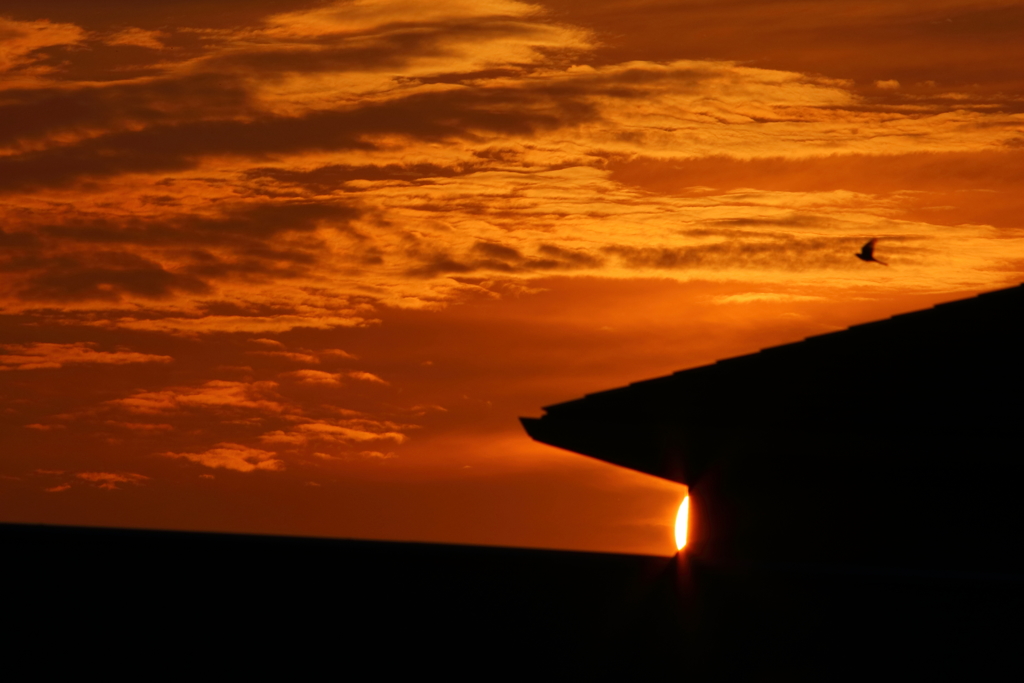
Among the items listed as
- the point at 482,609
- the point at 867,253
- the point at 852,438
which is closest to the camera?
the point at 482,609

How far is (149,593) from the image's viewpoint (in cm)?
837

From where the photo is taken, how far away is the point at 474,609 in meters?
8.05

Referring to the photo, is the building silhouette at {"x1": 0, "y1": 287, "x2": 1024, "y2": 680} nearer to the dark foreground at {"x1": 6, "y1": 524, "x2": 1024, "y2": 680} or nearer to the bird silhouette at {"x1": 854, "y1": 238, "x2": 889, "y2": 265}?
the dark foreground at {"x1": 6, "y1": 524, "x2": 1024, "y2": 680}

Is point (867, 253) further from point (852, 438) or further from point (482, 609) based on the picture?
point (482, 609)

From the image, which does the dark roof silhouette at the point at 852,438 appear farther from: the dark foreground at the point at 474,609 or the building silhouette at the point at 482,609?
the dark foreground at the point at 474,609

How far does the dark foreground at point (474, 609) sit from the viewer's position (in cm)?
766

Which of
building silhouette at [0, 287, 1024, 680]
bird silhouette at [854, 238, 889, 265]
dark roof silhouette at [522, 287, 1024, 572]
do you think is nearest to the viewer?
building silhouette at [0, 287, 1024, 680]

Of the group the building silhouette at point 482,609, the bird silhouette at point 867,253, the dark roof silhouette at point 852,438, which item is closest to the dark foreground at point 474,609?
the building silhouette at point 482,609

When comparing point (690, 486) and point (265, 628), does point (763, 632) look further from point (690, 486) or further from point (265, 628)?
point (690, 486)

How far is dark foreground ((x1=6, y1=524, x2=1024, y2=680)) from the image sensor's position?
7.66 m

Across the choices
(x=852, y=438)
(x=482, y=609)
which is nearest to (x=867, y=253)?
(x=852, y=438)

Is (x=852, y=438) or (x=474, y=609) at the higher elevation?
(x=852, y=438)

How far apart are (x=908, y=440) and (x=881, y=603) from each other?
338 cm

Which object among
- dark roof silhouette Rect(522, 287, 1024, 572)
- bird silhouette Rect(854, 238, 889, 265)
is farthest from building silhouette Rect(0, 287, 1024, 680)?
bird silhouette Rect(854, 238, 889, 265)
